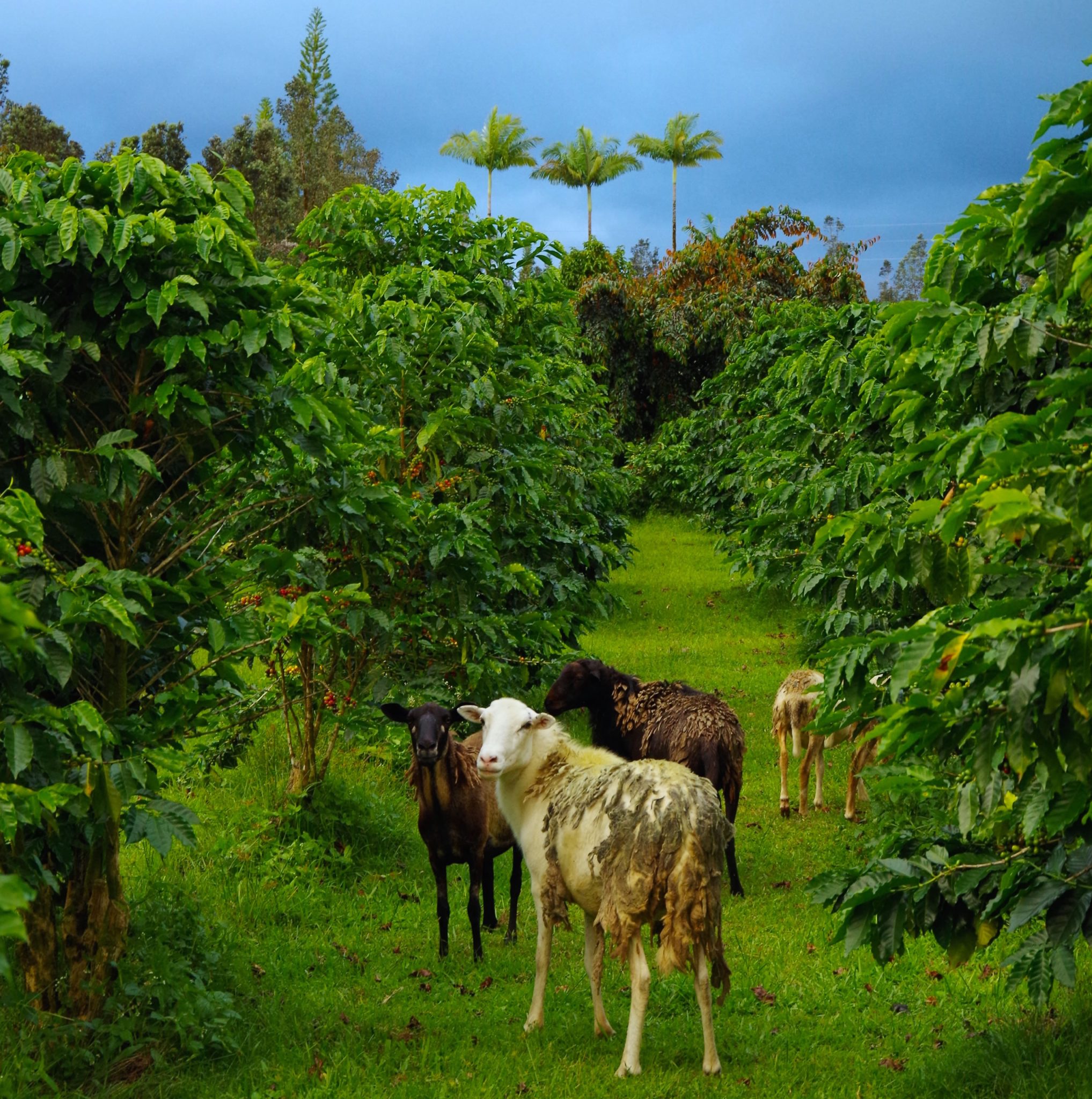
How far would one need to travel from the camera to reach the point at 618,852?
660cm

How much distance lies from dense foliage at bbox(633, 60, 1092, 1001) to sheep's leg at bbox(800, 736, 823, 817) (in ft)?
15.2

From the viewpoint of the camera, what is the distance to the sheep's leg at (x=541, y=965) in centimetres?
704

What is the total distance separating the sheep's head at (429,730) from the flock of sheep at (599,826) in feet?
0.03

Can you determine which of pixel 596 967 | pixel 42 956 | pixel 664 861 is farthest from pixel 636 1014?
pixel 42 956

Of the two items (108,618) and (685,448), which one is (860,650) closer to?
(108,618)

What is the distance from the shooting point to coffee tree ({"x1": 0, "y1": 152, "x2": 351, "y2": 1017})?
529cm

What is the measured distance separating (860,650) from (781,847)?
598cm

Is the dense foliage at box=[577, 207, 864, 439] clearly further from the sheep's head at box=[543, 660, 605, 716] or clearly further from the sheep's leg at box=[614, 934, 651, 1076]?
the sheep's leg at box=[614, 934, 651, 1076]

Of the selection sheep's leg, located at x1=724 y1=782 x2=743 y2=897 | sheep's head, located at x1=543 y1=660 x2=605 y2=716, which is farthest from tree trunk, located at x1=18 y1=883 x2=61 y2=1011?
sheep's leg, located at x1=724 y1=782 x2=743 y2=897

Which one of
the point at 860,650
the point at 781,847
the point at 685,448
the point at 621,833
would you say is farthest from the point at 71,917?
the point at 685,448

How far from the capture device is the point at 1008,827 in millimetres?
5387

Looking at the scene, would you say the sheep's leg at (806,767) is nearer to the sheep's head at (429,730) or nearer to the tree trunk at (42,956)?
the sheep's head at (429,730)

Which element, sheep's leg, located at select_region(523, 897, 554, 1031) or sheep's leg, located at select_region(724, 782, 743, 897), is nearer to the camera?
sheep's leg, located at select_region(523, 897, 554, 1031)

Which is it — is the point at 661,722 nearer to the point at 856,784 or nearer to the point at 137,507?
→ the point at 856,784
